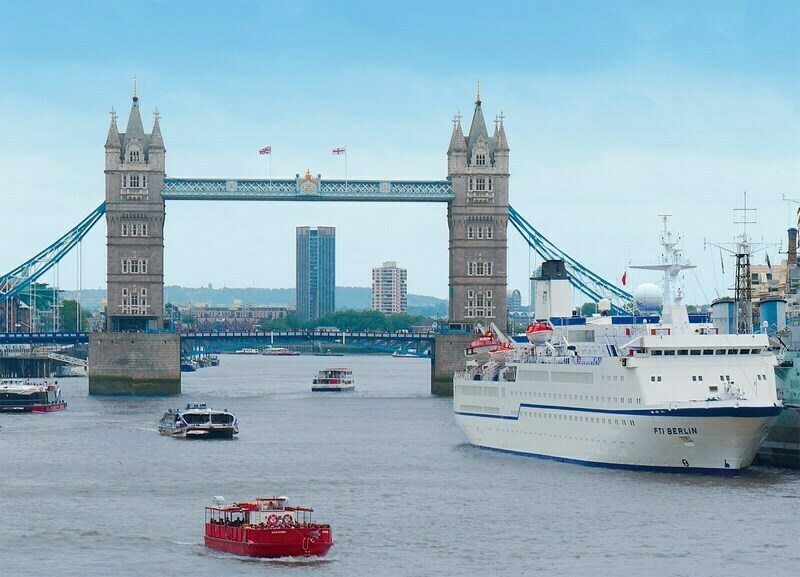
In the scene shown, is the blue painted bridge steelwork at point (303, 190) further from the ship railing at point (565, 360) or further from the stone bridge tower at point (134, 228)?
the ship railing at point (565, 360)

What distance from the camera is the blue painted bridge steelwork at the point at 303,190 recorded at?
121 metres

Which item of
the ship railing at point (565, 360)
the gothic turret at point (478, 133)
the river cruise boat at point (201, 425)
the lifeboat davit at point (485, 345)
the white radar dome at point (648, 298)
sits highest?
the gothic turret at point (478, 133)

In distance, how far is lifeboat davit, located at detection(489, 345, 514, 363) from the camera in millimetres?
74688

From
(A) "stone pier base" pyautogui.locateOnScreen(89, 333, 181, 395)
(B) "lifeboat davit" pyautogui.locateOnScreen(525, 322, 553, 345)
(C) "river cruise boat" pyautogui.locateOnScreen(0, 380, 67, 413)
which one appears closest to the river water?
(B) "lifeboat davit" pyautogui.locateOnScreen(525, 322, 553, 345)

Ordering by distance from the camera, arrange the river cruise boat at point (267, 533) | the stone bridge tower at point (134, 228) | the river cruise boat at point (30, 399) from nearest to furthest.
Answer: the river cruise boat at point (267, 533), the river cruise boat at point (30, 399), the stone bridge tower at point (134, 228)

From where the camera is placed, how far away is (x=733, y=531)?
49875 millimetres

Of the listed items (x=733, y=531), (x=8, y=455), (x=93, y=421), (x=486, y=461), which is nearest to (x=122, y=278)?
(x=93, y=421)

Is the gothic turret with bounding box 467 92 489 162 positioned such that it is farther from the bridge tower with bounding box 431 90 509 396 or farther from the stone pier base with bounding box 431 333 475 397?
the stone pier base with bounding box 431 333 475 397

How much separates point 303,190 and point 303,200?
2.76ft

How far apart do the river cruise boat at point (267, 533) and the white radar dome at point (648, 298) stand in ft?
91.9

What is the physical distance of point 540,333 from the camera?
7194cm

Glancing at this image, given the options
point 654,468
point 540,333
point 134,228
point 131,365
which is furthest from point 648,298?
point 134,228

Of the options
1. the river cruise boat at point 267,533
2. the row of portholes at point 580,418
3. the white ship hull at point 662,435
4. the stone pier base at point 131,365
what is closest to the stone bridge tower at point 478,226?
the stone pier base at point 131,365

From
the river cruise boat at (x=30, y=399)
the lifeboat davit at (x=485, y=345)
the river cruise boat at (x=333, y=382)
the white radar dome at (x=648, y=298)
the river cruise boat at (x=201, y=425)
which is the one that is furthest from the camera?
the river cruise boat at (x=333, y=382)
